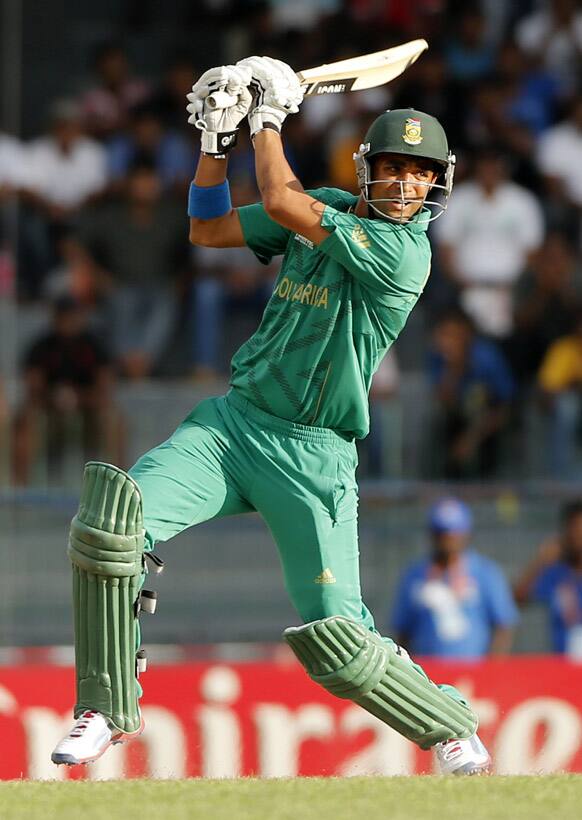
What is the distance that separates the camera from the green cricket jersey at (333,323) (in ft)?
16.0

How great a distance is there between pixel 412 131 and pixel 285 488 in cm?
113

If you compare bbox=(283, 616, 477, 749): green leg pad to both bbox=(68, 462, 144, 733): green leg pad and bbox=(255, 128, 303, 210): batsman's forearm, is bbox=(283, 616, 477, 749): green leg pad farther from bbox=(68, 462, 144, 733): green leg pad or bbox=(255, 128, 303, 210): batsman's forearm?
bbox=(255, 128, 303, 210): batsman's forearm

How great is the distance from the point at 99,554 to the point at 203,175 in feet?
4.19

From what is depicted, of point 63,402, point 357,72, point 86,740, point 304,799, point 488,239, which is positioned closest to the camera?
point 304,799

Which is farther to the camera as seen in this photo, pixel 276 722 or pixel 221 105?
pixel 276 722

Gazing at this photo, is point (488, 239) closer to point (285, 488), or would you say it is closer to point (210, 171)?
point (210, 171)

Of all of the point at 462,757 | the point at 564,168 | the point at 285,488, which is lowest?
the point at 462,757

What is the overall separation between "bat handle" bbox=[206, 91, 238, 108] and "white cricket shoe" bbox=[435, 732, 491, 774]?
2072 millimetres

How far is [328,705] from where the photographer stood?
6.86 meters

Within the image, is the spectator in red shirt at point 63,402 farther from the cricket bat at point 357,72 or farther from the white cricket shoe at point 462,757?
the white cricket shoe at point 462,757

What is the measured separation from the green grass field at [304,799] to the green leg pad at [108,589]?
26cm

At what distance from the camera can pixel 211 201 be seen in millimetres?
5203

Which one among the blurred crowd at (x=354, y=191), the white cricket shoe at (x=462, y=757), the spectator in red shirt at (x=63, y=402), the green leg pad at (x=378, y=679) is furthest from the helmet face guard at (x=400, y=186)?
the spectator in red shirt at (x=63, y=402)

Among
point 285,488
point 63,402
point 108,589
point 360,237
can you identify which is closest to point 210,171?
point 360,237
